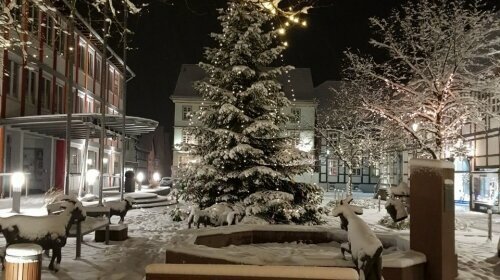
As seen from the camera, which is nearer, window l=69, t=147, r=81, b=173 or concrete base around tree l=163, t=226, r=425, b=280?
concrete base around tree l=163, t=226, r=425, b=280

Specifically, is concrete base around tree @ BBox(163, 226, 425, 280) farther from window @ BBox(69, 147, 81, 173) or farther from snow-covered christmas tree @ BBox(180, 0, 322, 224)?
window @ BBox(69, 147, 81, 173)

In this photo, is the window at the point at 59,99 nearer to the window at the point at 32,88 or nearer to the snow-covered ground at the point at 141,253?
the window at the point at 32,88

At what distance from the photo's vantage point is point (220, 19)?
17.2 m

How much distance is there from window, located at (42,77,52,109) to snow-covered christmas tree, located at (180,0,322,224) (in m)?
14.0

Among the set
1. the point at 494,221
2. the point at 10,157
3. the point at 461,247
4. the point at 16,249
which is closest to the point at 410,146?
the point at 494,221

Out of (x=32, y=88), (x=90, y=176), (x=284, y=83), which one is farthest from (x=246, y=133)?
(x=284, y=83)

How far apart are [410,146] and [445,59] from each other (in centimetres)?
640

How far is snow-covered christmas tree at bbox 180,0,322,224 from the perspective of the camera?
16312 millimetres

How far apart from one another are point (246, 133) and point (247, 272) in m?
10.7

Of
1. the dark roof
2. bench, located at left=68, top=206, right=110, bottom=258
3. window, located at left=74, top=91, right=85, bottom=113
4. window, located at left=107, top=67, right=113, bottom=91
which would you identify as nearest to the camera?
bench, located at left=68, top=206, right=110, bottom=258

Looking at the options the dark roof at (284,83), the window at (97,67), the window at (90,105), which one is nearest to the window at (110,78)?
the window at (97,67)

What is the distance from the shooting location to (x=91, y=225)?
1210cm

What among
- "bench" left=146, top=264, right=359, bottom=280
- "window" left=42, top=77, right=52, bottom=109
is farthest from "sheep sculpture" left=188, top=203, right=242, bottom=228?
"window" left=42, top=77, right=52, bottom=109

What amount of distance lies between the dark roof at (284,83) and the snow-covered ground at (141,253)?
34.8 m
